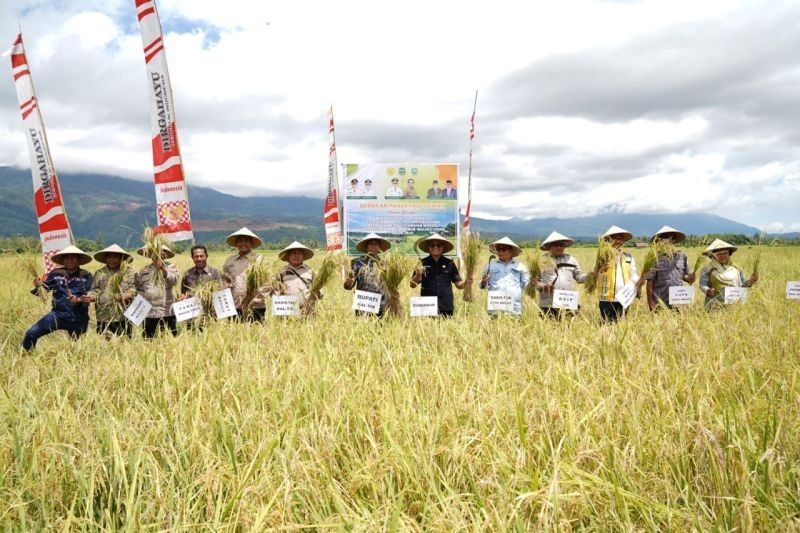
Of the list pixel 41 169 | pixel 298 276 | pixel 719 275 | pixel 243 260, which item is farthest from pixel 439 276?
pixel 41 169

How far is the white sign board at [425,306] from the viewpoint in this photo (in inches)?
208

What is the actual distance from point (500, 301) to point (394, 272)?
4.18 ft

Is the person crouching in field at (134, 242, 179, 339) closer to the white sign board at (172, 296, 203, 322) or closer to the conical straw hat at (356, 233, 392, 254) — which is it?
the white sign board at (172, 296, 203, 322)

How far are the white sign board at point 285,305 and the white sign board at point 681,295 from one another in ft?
14.6

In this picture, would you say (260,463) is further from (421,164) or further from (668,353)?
(421,164)

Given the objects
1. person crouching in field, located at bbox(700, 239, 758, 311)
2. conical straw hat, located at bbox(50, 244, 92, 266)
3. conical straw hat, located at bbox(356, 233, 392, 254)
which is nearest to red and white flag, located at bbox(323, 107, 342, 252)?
conical straw hat, located at bbox(356, 233, 392, 254)

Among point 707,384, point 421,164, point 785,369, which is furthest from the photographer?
point 421,164

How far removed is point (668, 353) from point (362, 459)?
2706mm

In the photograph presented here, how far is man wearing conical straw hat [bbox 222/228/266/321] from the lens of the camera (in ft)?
19.0

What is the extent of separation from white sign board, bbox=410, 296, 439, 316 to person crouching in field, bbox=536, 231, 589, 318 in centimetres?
153

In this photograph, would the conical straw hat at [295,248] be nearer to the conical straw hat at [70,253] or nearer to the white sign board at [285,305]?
the white sign board at [285,305]

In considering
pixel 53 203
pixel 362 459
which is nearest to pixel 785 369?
pixel 362 459

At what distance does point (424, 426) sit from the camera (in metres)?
2.49

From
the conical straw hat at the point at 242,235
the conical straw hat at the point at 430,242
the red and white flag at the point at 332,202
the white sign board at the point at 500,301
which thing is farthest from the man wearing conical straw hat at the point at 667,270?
the red and white flag at the point at 332,202
